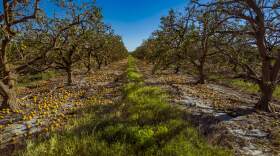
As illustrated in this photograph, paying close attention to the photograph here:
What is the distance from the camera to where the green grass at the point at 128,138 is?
12.7 ft

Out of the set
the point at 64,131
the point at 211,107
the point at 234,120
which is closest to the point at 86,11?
the point at 64,131

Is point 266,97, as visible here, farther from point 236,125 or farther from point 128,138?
point 128,138

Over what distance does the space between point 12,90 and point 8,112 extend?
1249 mm

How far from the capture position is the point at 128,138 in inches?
177

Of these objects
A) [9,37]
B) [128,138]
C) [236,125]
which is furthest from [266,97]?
[9,37]

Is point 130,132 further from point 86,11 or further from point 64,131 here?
point 86,11

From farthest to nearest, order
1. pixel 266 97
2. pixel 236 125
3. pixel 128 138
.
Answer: pixel 266 97 < pixel 236 125 < pixel 128 138

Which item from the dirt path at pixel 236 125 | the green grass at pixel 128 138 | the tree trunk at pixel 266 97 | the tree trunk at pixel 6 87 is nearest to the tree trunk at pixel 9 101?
the tree trunk at pixel 6 87

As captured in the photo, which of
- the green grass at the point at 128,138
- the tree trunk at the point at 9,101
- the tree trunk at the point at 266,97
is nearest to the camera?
the green grass at the point at 128,138

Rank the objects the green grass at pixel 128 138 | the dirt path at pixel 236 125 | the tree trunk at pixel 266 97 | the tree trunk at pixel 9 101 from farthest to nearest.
Answer: the tree trunk at pixel 9 101
the tree trunk at pixel 266 97
the dirt path at pixel 236 125
the green grass at pixel 128 138

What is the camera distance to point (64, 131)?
4.88m

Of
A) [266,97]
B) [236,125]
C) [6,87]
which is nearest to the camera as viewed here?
[236,125]

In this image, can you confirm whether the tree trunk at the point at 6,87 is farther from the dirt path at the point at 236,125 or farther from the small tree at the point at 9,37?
the dirt path at the point at 236,125

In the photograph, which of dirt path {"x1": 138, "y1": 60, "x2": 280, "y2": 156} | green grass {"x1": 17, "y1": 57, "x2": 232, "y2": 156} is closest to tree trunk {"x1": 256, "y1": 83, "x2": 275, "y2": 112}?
dirt path {"x1": 138, "y1": 60, "x2": 280, "y2": 156}
